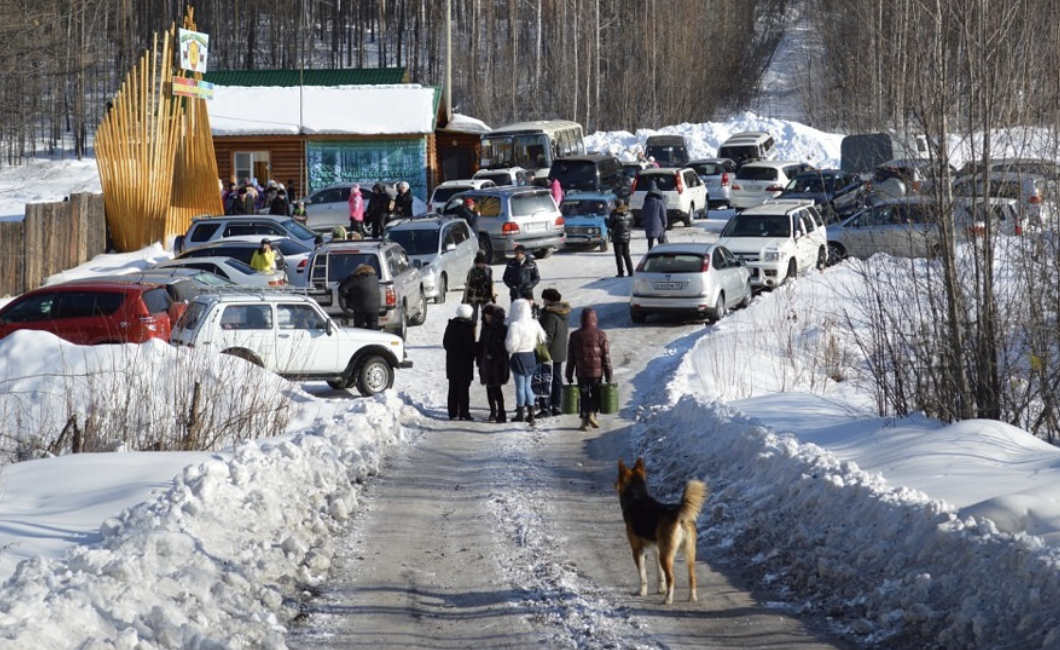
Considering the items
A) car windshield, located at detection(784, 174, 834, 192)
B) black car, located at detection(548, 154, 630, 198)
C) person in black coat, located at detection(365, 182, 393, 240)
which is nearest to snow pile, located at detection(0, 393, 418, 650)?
person in black coat, located at detection(365, 182, 393, 240)

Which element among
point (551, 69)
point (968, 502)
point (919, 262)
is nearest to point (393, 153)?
point (551, 69)

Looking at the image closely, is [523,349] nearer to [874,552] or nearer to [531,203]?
[874,552]

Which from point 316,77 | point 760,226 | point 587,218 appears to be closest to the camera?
point 760,226

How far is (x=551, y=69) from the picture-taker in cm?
7462

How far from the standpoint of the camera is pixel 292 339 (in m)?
19.6

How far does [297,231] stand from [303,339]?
12667 millimetres

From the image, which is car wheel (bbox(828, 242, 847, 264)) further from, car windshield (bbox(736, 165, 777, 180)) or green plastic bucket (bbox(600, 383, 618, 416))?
green plastic bucket (bbox(600, 383, 618, 416))

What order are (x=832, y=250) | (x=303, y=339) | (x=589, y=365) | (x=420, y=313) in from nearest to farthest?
(x=589, y=365), (x=303, y=339), (x=420, y=313), (x=832, y=250)

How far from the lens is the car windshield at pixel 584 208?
34.9 m

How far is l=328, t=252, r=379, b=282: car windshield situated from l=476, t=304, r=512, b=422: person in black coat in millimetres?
6053

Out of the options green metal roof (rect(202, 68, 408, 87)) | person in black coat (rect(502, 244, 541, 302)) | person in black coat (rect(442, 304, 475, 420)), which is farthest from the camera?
green metal roof (rect(202, 68, 408, 87))

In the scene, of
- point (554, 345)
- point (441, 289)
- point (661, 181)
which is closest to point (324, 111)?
point (661, 181)

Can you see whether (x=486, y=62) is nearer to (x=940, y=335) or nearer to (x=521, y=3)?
(x=521, y=3)

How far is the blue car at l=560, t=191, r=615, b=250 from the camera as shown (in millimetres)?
34375
